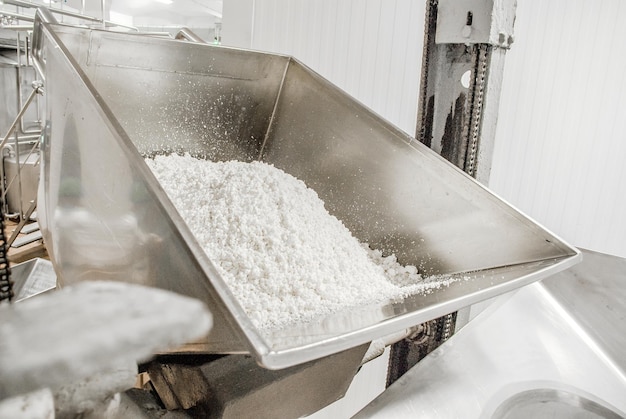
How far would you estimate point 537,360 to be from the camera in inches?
41.9

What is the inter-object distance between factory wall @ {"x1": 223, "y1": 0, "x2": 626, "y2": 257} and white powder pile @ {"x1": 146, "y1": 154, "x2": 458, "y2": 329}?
1.04m

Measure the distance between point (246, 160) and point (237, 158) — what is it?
0.09 feet

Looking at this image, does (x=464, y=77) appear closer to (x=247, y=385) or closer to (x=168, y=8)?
(x=247, y=385)

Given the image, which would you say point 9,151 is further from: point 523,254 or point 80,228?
point 523,254

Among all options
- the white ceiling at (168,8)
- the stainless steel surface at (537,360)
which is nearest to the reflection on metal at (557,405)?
the stainless steel surface at (537,360)

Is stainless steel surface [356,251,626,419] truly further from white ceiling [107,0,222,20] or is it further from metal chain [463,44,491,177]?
white ceiling [107,0,222,20]

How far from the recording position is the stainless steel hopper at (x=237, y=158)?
0.55 meters

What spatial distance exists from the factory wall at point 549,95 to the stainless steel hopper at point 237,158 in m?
0.80

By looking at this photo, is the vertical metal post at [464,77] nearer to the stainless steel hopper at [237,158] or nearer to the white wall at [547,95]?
the stainless steel hopper at [237,158]

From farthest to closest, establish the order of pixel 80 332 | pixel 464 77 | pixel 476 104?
1. pixel 464 77
2. pixel 476 104
3. pixel 80 332

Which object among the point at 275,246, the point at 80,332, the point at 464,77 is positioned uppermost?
the point at 464,77

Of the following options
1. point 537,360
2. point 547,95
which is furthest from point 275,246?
point 547,95

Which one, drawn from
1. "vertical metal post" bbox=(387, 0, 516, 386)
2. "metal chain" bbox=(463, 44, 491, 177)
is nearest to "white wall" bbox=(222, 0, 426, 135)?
"vertical metal post" bbox=(387, 0, 516, 386)

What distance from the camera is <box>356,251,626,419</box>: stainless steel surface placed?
2.90 ft
